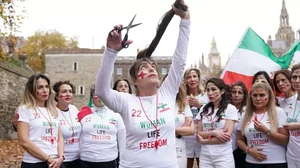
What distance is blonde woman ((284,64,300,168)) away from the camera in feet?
15.8

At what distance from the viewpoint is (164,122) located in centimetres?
338

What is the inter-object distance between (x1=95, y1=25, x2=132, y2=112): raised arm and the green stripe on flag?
5201 mm

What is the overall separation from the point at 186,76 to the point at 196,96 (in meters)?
0.35

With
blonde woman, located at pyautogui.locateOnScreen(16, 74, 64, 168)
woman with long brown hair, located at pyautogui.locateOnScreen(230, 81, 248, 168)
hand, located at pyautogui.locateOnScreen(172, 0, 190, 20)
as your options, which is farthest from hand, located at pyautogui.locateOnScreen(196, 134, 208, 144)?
hand, located at pyautogui.locateOnScreen(172, 0, 190, 20)

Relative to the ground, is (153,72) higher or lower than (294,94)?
higher

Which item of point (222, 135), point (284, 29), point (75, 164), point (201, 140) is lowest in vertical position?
point (75, 164)

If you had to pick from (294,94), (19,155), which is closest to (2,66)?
(19,155)

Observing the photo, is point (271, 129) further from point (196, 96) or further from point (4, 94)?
point (4, 94)

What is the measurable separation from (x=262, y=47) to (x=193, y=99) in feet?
9.07

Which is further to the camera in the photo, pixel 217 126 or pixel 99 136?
pixel 99 136

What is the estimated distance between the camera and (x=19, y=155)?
13180 millimetres

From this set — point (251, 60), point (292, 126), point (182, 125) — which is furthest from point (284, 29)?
point (292, 126)

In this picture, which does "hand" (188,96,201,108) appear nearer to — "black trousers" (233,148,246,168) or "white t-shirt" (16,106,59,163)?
"black trousers" (233,148,246,168)

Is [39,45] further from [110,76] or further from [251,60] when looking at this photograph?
[110,76]
